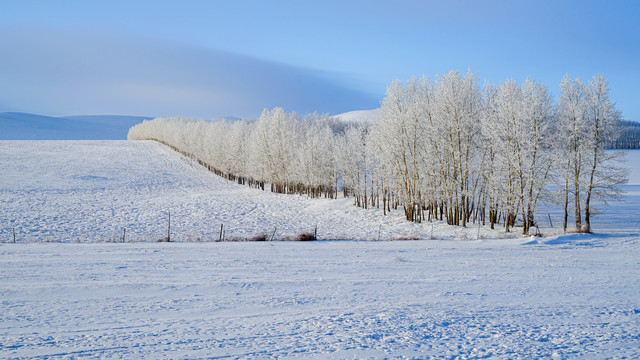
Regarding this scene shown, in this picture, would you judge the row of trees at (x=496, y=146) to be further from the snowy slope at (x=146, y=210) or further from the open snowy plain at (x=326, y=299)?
the open snowy plain at (x=326, y=299)

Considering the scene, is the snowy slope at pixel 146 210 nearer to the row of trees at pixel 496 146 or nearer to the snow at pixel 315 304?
the row of trees at pixel 496 146

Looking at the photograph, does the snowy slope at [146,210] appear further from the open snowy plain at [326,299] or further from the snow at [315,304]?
the snow at [315,304]

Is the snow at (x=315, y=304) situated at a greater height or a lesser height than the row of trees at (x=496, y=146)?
lesser

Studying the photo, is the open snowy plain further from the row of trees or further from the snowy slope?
the row of trees

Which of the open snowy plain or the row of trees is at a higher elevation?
the row of trees

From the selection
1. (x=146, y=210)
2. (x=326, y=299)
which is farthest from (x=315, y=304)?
(x=146, y=210)

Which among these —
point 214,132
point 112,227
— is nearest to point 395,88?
point 112,227

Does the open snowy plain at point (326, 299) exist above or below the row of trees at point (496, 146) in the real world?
below

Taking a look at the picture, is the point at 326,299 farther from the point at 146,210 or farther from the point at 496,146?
the point at 146,210

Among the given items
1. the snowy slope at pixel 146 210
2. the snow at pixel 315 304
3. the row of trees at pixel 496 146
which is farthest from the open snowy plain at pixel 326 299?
the row of trees at pixel 496 146

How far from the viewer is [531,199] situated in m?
26.6

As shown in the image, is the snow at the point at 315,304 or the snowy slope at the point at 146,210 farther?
the snowy slope at the point at 146,210

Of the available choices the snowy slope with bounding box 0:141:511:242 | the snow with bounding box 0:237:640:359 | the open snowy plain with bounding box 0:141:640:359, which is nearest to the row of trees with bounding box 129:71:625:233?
the snowy slope with bounding box 0:141:511:242

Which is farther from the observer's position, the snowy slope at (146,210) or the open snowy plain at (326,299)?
the snowy slope at (146,210)
